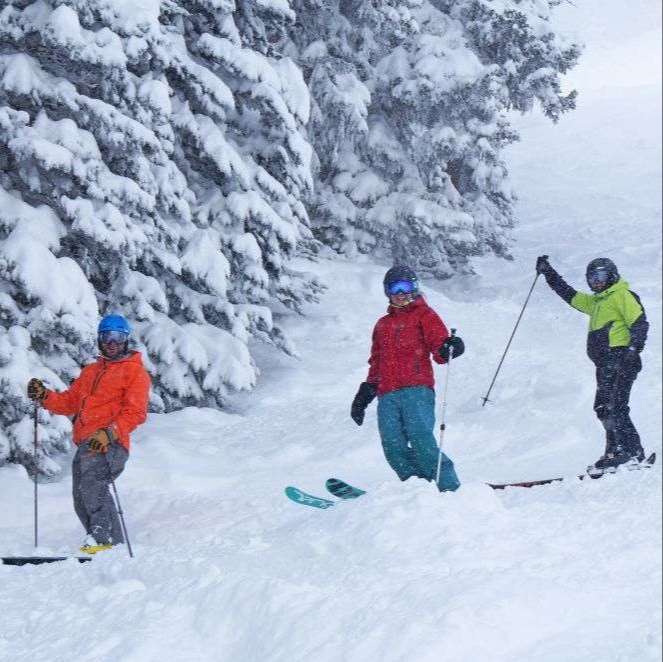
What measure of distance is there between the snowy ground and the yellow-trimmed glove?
36.5 inches

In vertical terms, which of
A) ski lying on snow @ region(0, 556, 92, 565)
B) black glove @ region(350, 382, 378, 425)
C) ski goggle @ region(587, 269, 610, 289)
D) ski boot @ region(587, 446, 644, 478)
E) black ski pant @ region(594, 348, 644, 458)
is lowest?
ski lying on snow @ region(0, 556, 92, 565)

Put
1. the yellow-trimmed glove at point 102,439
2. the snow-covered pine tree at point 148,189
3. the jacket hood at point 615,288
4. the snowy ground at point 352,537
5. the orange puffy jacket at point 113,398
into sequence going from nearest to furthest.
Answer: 1. the snowy ground at point 352,537
2. the yellow-trimmed glove at point 102,439
3. the orange puffy jacket at point 113,398
4. the jacket hood at point 615,288
5. the snow-covered pine tree at point 148,189

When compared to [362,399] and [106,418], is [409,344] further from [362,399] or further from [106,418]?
[106,418]

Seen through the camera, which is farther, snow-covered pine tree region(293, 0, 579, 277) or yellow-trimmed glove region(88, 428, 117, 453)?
snow-covered pine tree region(293, 0, 579, 277)

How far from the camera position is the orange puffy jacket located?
768 centimetres

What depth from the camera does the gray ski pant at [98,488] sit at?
25.2ft

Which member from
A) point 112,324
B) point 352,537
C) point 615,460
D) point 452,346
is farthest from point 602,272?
point 112,324

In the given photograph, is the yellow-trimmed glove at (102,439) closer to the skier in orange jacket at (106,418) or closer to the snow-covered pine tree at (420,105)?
the skier in orange jacket at (106,418)

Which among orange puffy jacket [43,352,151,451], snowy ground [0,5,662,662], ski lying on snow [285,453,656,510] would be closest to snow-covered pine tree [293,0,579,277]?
snowy ground [0,5,662,662]

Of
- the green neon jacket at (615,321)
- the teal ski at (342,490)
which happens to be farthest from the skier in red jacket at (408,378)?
the green neon jacket at (615,321)

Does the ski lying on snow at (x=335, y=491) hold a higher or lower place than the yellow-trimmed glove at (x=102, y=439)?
lower

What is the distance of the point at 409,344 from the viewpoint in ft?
24.1

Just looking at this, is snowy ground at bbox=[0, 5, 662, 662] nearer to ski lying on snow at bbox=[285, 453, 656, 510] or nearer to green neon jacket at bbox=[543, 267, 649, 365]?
ski lying on snow at bbox=[285, 453, 656, 510]

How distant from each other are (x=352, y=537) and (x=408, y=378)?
215cm
